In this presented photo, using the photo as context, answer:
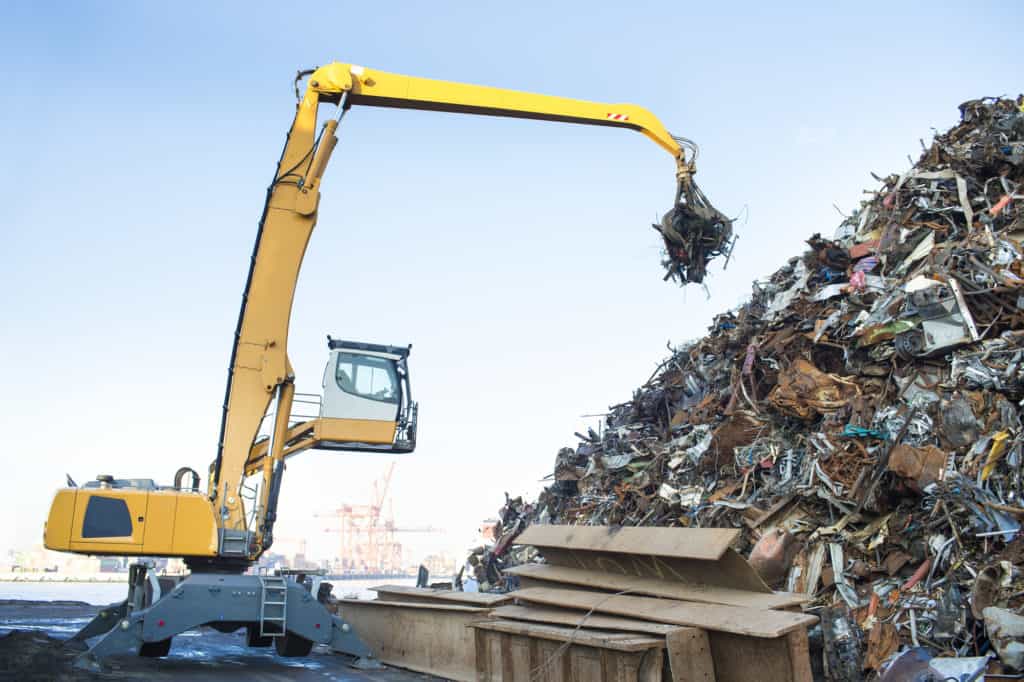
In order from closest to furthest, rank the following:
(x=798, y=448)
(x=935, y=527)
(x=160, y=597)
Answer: (x=935, y=527)
(x=160, y=597)
(x=798, y=448)

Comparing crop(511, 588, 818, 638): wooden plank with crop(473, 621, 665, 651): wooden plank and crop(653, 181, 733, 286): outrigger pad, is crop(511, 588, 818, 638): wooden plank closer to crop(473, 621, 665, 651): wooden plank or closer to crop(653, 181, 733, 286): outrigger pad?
crop(473, 621, 665, 651): wooden plank

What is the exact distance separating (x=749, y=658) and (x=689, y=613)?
0.61 metres

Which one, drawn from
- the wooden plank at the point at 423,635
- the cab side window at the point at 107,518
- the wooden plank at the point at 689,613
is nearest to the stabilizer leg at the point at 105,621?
the cab side window at the point at 107,518

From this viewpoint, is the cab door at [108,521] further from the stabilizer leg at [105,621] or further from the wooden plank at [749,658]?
the wooden plank at [749,658]

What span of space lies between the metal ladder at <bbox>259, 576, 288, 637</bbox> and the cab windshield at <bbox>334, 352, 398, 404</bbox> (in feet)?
9.02

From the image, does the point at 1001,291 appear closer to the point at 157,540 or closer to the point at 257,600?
the point at 257,600

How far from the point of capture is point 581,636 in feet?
23.1

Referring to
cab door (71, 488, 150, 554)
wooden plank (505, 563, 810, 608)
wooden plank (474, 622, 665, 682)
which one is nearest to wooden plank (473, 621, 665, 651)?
wooden plank (474, 622, 665, 682)

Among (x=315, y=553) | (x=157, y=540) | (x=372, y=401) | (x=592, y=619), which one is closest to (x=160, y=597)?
(x=157, y=540)

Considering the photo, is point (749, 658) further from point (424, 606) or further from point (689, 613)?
point (424, 606)

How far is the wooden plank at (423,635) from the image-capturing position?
30.8 ft

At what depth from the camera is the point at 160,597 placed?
32.9 feet

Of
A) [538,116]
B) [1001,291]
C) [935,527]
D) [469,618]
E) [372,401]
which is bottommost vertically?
[469,618]

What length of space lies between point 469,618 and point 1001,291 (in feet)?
23.1
